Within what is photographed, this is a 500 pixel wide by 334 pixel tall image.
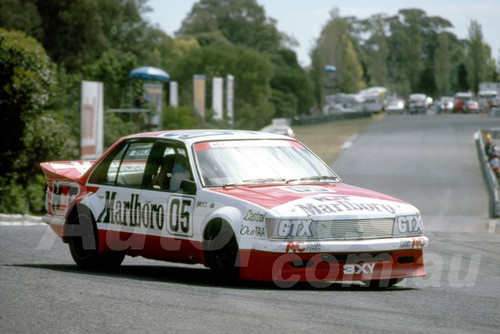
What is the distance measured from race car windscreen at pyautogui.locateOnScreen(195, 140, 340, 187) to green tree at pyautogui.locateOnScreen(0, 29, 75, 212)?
812 inches

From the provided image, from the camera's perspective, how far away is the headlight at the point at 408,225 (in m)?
9.53

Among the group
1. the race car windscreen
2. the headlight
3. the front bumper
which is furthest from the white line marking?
the front bumper

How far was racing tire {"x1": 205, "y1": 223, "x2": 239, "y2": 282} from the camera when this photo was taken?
30.8 feet

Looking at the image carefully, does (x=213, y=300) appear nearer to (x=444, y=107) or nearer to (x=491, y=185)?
(x=491, y=185)

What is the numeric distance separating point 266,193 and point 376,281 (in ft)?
4.14

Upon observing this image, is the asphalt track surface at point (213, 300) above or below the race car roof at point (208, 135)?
below

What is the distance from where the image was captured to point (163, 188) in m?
10.4

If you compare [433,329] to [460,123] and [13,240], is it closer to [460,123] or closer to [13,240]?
[13,240]

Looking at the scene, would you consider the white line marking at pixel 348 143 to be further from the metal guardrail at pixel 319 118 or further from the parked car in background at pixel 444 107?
the parked car in background at pixel 444 107

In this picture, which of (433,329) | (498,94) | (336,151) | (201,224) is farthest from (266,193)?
(498,94)

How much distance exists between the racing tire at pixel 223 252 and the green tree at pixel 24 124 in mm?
21441

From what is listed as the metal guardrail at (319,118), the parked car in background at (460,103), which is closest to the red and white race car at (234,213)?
the metal guardrail at (319,118)

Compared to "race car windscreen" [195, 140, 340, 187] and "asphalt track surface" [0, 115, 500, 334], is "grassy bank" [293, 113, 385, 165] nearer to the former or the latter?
"asphalt track surface" [0, 115, 500, 334]

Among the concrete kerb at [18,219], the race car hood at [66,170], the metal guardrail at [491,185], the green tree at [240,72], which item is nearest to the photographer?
the race car hood at [66,170]
